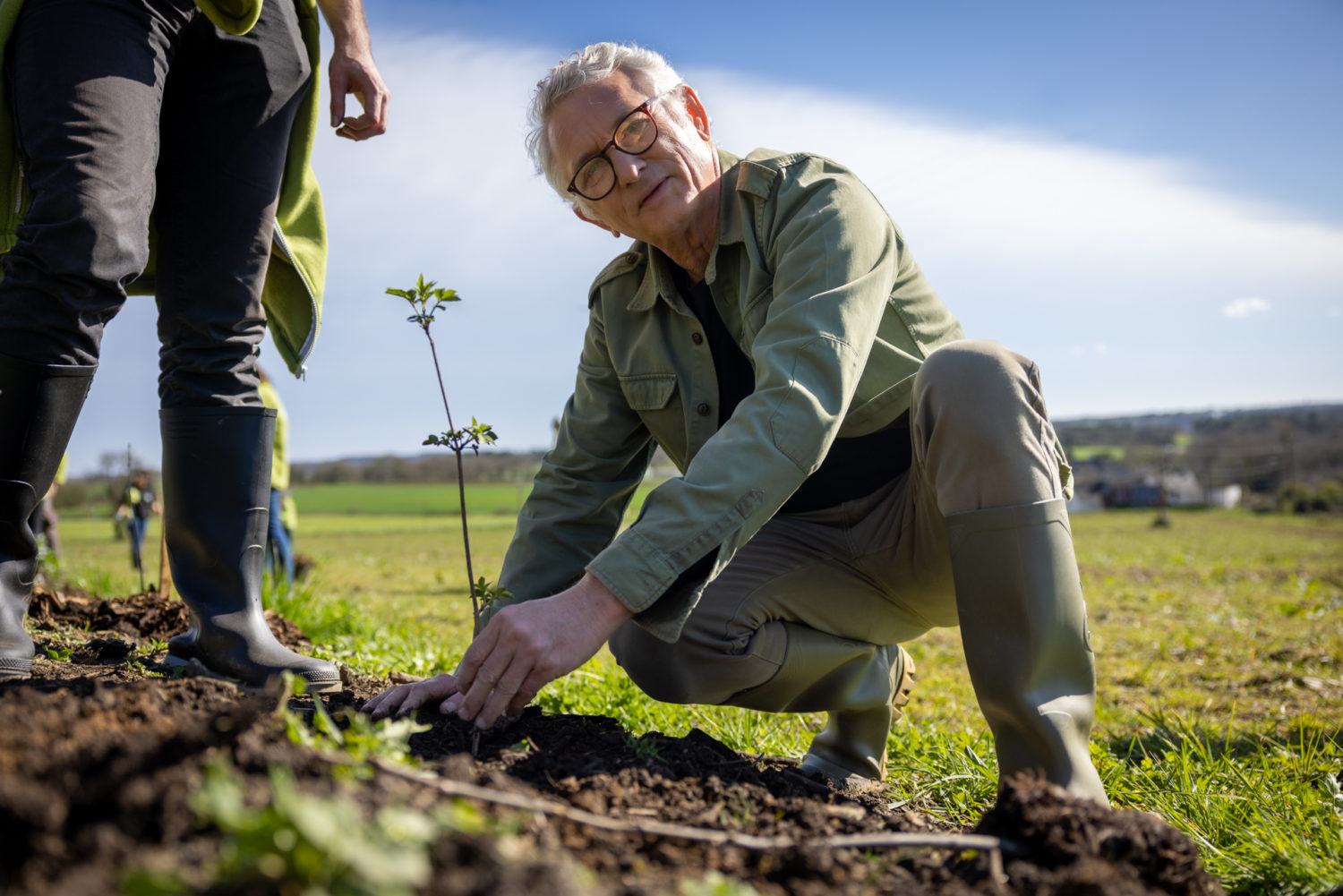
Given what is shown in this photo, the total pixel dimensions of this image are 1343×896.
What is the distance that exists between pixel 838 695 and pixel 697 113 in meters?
1.79

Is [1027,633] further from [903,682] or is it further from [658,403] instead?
[658,403]

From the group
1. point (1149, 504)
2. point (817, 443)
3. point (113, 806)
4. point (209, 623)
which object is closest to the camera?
point (113, 806)

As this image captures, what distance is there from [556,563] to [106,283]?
4.37 feet

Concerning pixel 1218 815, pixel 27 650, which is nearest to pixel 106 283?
pixel 27 650

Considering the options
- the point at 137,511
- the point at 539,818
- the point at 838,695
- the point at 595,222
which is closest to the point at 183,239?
the point at 595,222

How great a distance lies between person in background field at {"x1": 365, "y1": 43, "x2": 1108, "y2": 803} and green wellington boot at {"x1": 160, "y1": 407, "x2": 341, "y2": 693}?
52 centimetres

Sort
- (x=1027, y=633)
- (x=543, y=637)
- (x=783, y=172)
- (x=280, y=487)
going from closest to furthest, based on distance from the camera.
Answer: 1. (x=543, y=637)
2. (x=1027, y=633)
3. (x=783, y=172)
4. (x=280, y=487)

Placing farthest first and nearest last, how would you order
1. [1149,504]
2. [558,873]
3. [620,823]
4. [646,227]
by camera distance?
1. [1149,504]
2. [646,227]
3. [620,823]
4. [558,873]

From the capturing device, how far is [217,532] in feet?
7.90

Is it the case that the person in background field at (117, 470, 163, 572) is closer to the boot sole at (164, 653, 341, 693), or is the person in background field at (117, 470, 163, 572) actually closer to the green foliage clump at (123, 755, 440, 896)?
the boot sole at (164, 653, 341, 693)

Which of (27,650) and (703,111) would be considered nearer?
(27,650)

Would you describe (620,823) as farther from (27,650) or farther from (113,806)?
(27,650)

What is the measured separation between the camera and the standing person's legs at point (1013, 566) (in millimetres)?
1871

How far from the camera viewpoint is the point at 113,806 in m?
1.04
